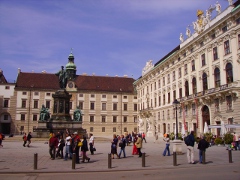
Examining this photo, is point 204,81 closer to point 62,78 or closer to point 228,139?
point 228,139

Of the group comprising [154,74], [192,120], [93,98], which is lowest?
[192,120]

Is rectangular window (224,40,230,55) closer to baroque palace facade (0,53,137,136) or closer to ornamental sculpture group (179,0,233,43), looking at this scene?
ornamental sculpture group (179,0,233,43)

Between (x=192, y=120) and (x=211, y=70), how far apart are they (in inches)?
373

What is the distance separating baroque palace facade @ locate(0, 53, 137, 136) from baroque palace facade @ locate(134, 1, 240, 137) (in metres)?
16.8

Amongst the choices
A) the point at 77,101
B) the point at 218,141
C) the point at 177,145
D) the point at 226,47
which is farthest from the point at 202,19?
the point at 77,101

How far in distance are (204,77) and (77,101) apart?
1603 inches

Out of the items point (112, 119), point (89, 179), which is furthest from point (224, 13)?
point (112, 119)

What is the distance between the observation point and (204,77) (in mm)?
40062

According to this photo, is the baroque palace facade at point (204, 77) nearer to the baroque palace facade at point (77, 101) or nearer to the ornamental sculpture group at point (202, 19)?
the ornamental sculpture group at point (202, 19)

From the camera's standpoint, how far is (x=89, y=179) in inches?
389

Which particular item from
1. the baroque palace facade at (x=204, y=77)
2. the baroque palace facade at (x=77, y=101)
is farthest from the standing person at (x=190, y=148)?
the baroque palace facade at (x=77, y=101)

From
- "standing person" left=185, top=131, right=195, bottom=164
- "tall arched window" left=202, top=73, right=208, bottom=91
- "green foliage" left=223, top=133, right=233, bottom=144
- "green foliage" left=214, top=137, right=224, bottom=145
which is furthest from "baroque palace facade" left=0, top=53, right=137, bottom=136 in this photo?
"standing person" left=185, top=131, right=195, bottom=164

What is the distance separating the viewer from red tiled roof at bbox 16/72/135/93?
7119cm

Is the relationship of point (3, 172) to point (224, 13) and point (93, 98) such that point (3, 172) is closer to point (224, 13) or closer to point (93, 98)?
point (224, 13)
